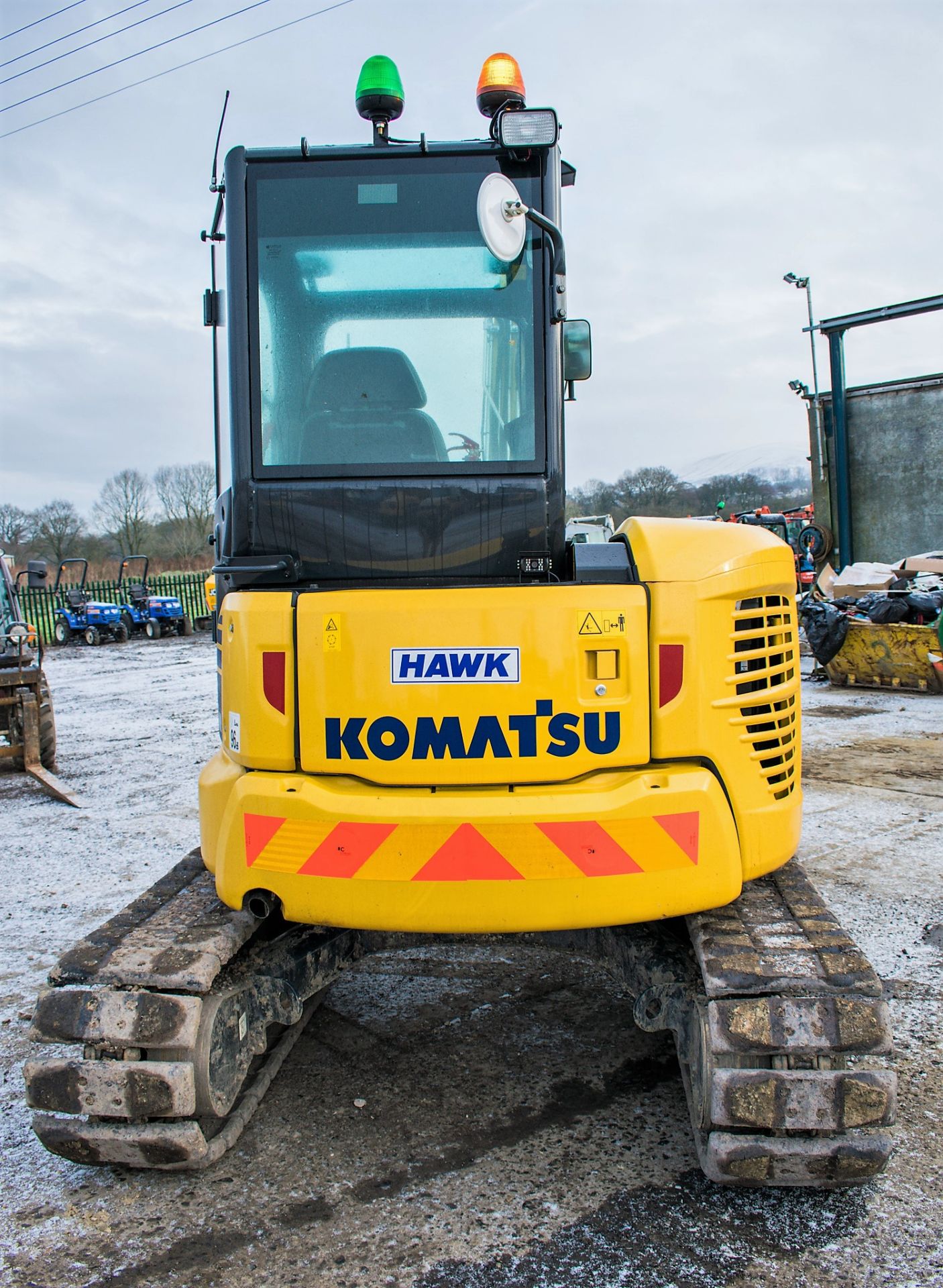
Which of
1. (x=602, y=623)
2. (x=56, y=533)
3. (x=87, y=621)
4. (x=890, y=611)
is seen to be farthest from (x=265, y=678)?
(x=56, y=533)

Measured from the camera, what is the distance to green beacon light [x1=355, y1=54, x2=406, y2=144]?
323 cm

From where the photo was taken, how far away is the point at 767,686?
9.56ft

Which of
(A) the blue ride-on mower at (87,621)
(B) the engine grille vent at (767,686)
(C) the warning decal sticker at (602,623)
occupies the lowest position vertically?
(B) the engine grille vent at (767,686)

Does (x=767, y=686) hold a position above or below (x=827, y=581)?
below

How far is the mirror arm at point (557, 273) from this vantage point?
2.85 metres

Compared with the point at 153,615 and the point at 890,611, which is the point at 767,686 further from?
the point at 153,615

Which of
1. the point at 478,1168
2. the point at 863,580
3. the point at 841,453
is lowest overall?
the point at 478,1168

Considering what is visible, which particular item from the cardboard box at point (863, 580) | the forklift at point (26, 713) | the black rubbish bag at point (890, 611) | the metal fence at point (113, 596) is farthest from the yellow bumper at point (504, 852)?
the metal fence at point (113, 596)

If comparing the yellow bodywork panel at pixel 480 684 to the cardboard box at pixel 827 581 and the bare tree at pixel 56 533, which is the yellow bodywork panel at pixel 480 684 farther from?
the bare tree at pixel 56 533

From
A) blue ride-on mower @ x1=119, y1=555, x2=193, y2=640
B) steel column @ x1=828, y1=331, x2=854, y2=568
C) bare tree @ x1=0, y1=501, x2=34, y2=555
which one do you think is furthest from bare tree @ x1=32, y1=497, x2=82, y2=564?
steel column @ x1=828, y1=331, x2=854, y2=568

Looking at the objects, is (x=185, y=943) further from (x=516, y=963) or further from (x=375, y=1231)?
(x=516, y=963)

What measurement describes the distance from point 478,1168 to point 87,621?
22.6 m

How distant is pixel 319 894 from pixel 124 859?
3.69 metres

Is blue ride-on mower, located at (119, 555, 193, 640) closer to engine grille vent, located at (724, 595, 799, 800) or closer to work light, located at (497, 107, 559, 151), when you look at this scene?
work light, located at (497, 107, 559, 151)
